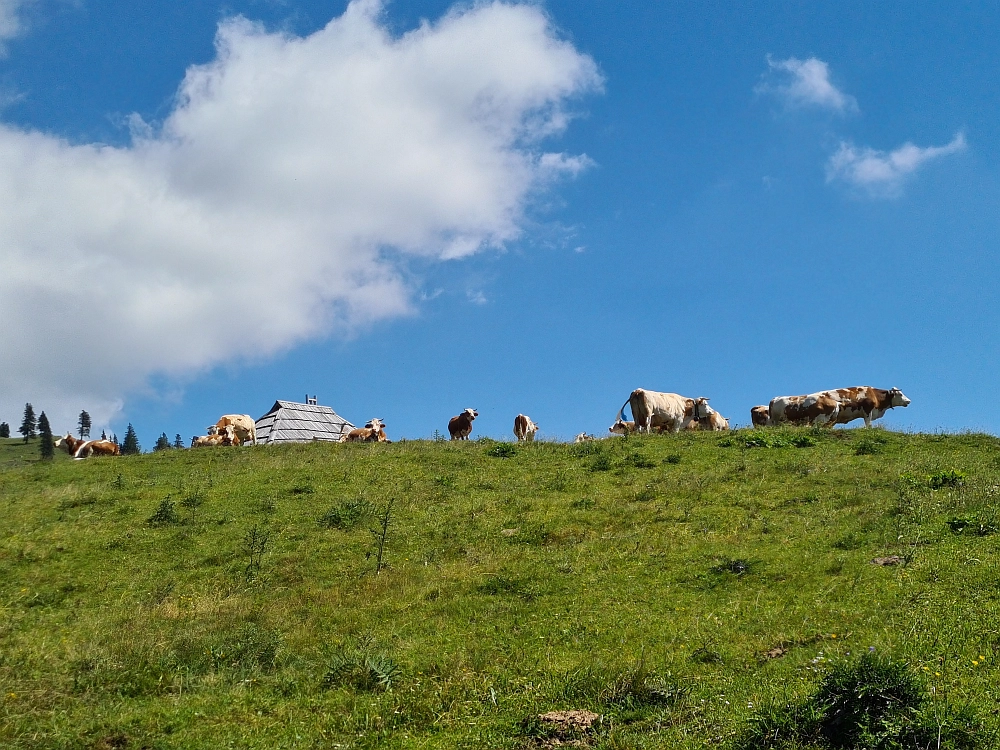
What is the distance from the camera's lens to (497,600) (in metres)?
13.1

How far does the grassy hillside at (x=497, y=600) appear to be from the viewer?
8906 mm

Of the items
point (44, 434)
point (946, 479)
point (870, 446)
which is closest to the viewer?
point (946, 479)

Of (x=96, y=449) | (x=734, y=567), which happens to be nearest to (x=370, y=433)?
(x=96, y=449)

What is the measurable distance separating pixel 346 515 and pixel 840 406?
22.6 meters

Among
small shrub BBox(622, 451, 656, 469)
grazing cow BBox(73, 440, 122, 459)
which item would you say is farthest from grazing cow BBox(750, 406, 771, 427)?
grazing cow BBox(73, 440, 122, 459)

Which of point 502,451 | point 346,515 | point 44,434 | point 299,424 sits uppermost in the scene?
point 44,434

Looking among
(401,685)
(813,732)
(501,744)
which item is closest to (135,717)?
(401,685)

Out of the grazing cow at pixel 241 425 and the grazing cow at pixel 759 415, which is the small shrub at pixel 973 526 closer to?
the grazing cow at pixel 759 415

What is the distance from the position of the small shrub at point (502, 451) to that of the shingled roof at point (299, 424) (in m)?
26.6

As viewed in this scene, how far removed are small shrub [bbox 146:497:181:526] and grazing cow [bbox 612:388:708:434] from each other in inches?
732

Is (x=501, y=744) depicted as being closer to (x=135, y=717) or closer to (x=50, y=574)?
(x=135, y=717)

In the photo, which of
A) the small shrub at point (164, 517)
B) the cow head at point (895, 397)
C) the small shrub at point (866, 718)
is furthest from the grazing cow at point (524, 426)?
the small shrub at point (866, 718)

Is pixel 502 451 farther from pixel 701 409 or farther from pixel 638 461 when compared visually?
pixel 701 409

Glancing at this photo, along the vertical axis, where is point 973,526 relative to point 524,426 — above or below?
below
